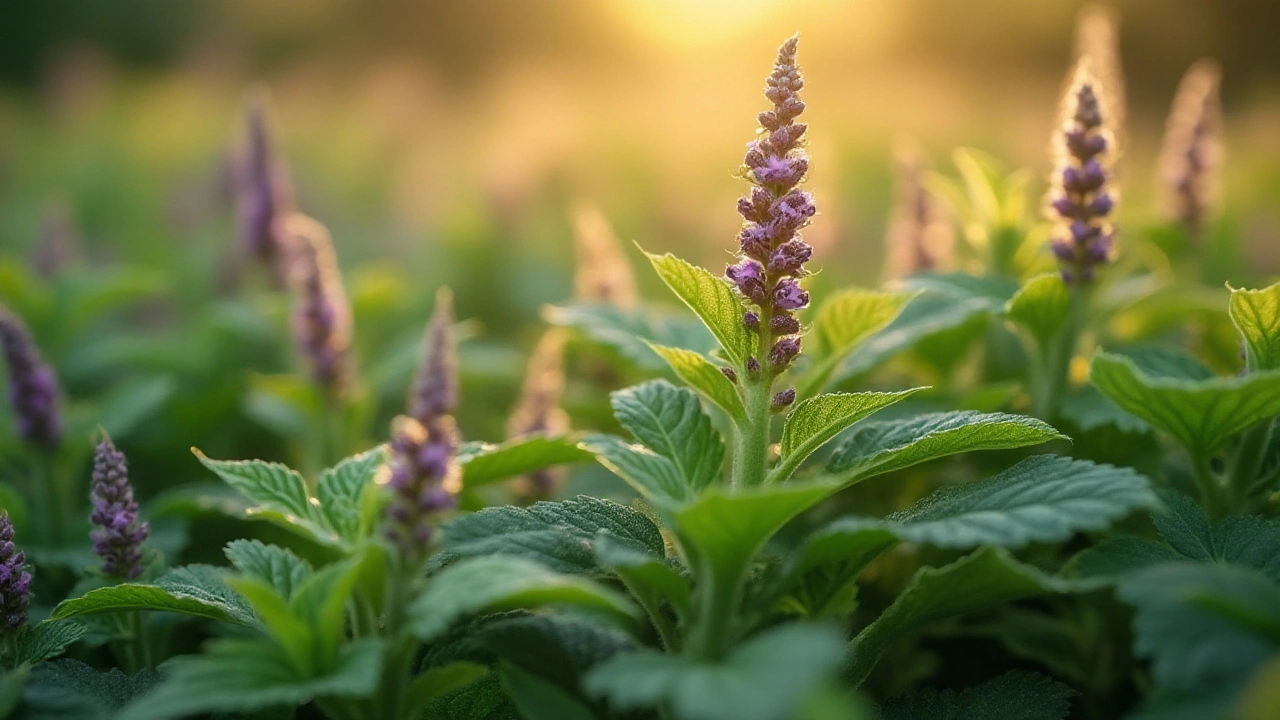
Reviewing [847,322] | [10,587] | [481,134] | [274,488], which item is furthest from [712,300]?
[481,134]

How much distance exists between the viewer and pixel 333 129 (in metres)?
12.8

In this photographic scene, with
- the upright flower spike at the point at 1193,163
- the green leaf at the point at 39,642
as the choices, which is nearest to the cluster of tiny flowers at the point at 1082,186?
the upright flower spike at the point at 1193,163

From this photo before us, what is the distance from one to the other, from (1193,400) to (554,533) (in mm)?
1544

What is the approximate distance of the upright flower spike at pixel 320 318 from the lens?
12.8 ft

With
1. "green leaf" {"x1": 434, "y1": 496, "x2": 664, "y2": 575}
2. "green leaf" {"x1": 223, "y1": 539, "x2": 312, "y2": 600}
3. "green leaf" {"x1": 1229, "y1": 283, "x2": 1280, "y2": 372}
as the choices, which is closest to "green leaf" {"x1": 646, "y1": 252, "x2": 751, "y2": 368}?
"green leaf" {"x1": 434, "y1": 496, "x2": 664, "y2": 575}

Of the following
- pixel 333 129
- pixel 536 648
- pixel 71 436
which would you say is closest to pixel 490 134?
pixel 333 129

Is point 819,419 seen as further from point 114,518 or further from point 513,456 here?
point 114,518

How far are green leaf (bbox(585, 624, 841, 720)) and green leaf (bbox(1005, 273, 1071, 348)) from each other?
1.54 m

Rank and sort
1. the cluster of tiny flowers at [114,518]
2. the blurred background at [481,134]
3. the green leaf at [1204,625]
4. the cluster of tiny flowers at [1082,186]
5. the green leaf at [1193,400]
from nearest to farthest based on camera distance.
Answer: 1. the green leaf at [1204,625]
2. the green leaf at [1193,400]
3. the cluster of tiny flowers at [114,518]
4. the cluster of tiny flowers at [1082,186]
5. the blurred background at [481,134]

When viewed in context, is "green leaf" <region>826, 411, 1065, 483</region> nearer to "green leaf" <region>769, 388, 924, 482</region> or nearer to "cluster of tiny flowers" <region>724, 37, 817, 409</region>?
"green leaf" <region>769, 388, 924, 482</region>

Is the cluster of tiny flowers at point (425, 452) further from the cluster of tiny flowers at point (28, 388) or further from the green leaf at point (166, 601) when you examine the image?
the cluster of tiny flowers at point (28, 388)

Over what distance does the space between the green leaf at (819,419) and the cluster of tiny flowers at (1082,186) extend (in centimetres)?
110

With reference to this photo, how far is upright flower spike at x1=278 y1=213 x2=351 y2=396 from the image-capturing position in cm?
391

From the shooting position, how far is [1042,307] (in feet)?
9.92
